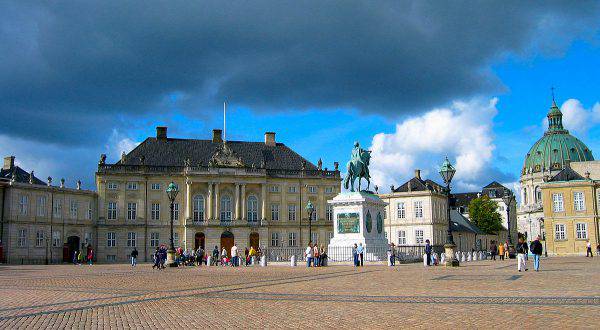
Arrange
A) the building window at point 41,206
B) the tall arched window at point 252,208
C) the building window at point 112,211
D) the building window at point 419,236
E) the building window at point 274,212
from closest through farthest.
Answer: the building window at point 41,206 < the building window at point 112,211 < the tall arched window at point 252,208 < the building window at point 274,212 < the building window at point 419,236

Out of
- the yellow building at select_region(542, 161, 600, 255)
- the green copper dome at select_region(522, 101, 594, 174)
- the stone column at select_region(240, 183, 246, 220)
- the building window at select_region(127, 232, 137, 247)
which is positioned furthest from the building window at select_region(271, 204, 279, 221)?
the green copper dome at select_region(522, 101, 594, 174)

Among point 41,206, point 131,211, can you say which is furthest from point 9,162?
point 131,211

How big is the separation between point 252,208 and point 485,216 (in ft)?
166

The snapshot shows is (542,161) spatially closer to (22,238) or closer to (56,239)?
(56,239)

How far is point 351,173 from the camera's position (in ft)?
127

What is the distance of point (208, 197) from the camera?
238 ft

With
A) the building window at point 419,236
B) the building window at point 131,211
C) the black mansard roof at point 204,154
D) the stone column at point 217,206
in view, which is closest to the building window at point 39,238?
the building window at point 131,211

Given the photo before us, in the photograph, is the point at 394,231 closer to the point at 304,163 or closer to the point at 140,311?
the point at 304,163

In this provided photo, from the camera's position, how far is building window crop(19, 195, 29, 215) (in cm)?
5903

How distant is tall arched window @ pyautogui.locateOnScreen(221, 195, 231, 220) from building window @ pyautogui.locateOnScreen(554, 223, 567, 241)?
1539 inches

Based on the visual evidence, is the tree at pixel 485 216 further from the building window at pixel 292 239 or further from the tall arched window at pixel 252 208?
the tall arched window at pixel 252 208

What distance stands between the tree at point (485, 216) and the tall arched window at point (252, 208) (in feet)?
162

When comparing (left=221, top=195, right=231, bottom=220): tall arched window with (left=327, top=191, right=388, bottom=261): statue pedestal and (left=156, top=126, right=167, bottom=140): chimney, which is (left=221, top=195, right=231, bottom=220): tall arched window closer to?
(left=156, top=126, right=167, bottom=140): chimney

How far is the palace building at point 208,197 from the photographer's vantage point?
69.9 meters
